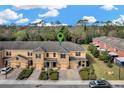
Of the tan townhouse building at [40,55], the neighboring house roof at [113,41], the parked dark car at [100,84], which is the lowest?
the parked dark car at [100,84]

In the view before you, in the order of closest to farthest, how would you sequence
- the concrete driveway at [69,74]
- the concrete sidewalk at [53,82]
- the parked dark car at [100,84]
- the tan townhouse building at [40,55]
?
the parked dark car at [100,84]
the concrete sidewalk at [53,82]
the concrete driveway at [69,74]
the tan townhouse building at [40,55]

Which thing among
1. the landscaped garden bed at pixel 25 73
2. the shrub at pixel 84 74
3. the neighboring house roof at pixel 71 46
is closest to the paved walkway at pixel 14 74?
the landscaped garden bed at pixel 25 73

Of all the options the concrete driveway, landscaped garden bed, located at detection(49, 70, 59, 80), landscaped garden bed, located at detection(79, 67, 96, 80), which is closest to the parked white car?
landscaped garden bed, located at detection(49, 70, 59, 80)

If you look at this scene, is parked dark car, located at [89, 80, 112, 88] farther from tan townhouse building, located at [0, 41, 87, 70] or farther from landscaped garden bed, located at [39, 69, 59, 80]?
landscaped garden bed, located at [39, 69, 59, 80]

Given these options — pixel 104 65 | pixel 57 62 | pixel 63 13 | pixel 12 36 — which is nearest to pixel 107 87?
pixel 104 65

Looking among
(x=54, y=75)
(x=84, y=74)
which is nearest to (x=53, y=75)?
(x=54, y=75)

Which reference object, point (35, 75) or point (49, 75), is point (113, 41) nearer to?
point (49, 75)

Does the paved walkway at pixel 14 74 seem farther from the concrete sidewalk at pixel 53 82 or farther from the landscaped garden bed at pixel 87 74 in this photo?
the landscaped garden bed at pixel 87 74
